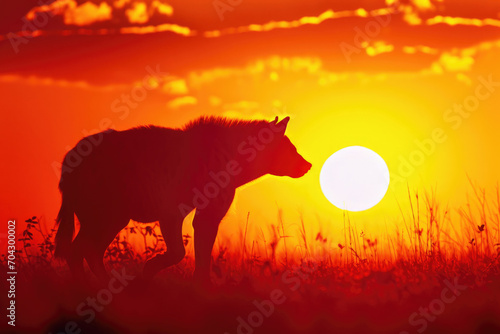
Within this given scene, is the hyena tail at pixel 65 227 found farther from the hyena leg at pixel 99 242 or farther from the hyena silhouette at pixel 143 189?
the hyena leg at pixel 99 242

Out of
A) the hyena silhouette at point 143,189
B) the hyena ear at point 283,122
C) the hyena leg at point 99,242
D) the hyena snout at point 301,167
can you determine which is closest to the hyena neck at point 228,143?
the hyena silhouette at point 143,189

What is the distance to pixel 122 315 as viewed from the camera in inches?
278

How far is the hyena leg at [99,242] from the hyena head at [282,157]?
2.69 meters

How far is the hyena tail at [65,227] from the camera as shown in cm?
936

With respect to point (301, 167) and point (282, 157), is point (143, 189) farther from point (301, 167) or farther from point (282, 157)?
point (301, 167)

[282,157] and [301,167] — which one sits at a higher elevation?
[282,157]

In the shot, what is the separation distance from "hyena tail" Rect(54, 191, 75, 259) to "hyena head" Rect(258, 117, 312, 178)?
300 cm

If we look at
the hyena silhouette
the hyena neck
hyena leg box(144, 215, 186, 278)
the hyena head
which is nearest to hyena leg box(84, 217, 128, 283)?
the hyena silhouette

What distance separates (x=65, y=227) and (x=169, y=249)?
5.08 feet

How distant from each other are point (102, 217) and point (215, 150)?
1.83 meters

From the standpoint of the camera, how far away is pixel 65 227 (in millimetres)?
9445

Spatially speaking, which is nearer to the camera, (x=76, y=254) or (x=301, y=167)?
(x=76, y=254)

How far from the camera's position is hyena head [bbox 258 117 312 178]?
35.3 feet

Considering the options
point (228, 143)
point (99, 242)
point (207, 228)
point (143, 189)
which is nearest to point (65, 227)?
point (99, 242)
